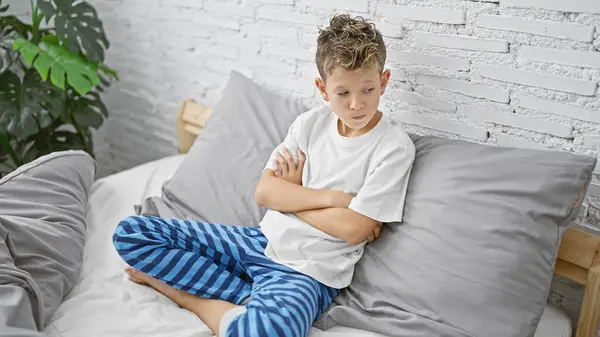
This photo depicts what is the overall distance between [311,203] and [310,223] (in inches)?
1.9

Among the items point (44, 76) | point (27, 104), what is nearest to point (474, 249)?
point (44, 76)

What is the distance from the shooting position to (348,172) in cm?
137

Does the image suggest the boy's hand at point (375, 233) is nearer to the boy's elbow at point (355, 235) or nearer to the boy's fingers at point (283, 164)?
the boy's elbow at point (355, 235)

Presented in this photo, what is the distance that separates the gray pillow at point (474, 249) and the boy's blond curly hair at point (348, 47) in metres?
0.30

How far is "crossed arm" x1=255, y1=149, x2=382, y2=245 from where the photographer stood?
1302 mm

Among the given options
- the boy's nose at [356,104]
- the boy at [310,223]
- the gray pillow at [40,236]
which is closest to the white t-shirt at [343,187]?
the boy at [310,223]

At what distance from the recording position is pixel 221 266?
1438 millimetres

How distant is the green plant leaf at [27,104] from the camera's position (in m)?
2.06

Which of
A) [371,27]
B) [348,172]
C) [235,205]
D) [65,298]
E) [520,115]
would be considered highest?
[371,27]

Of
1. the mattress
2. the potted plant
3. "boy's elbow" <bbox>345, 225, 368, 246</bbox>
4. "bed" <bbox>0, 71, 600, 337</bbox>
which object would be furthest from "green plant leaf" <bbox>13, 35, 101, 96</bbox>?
"boy's elbow" <bbox>345, 225, 368, 246</bbox>

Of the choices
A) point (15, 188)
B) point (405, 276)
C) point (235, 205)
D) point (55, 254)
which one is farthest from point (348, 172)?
point (15, 188)

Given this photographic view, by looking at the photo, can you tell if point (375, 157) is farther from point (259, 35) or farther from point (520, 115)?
point (259, 35)

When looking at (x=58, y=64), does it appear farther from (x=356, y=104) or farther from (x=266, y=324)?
(x=266, y=324)

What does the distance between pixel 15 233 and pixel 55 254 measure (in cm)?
11
